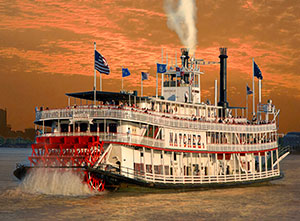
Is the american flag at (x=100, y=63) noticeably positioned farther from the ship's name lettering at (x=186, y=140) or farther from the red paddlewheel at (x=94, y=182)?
the red paddlewheel at (x=94, y=182)

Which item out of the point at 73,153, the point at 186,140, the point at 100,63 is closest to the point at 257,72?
the point at 186,140

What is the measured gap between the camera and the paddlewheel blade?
34906 millimetres

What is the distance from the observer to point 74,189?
3588 cm

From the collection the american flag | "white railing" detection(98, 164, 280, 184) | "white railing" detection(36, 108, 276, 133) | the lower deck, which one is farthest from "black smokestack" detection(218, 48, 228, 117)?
the american flag

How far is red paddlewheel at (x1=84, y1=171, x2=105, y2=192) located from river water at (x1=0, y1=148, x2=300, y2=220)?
0.49 m

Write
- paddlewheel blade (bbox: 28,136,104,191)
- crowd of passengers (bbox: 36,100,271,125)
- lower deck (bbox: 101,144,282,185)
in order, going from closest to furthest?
paddlewheel blade (bbox: 28,136,104,191) → lower deck (bbox: 101,144,282,185) → crowd of passengers (bbox: 36,100,271,125)

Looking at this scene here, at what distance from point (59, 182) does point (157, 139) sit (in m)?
8.25

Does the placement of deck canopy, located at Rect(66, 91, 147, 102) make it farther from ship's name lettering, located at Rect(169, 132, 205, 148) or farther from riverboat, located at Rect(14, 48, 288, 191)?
ship's name lettering, located at Rect(169, 132, 205, 148)

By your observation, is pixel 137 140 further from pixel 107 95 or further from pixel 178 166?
pixel 178 166

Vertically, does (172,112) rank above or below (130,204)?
above

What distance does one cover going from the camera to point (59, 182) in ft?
119

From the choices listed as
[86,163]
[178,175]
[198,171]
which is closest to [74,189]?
[86,163]

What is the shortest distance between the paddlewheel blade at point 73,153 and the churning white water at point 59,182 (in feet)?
1.59

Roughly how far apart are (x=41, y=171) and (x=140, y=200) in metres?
7.78
